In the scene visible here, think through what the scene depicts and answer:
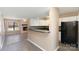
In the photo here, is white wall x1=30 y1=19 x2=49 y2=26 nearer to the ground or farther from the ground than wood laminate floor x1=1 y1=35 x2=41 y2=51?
farther from the ground

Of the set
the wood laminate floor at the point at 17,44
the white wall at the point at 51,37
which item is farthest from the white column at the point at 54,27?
the wood laminate floor at the point at 17,44

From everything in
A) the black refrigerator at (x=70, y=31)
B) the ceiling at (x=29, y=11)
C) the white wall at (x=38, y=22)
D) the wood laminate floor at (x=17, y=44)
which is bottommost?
the wood laminate floor at (x=17, y=44)

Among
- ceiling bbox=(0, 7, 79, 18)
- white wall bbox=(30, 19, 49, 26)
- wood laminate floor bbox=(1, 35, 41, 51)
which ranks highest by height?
ceiling bbox=(0, 7, 79, 18)

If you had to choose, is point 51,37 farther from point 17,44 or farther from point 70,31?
point 17,44

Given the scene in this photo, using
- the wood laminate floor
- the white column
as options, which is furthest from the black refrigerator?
the wood laminate floor

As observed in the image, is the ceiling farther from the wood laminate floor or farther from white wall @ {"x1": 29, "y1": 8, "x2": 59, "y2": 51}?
the wood laminate floor

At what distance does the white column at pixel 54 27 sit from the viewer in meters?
1.25

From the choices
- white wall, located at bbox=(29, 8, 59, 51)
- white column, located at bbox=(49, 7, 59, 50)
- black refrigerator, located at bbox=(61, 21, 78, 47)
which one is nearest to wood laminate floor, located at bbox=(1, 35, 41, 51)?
white wall, located at bbox=(29, 8, 59, 51)

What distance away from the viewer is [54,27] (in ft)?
4.11

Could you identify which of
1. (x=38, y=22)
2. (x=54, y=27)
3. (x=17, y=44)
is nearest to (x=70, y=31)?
(x=54, y=27)

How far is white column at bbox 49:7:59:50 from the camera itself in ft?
4.09

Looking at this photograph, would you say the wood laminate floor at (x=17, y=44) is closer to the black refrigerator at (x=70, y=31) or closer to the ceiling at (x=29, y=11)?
the ceiling at (x=29, y=11)

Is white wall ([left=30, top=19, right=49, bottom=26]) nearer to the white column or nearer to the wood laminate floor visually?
the white column
